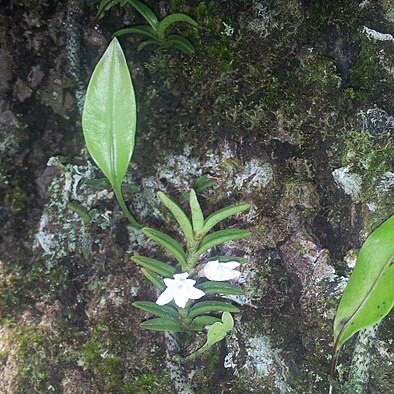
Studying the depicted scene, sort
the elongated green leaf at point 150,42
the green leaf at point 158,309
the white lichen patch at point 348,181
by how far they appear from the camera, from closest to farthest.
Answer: the green leaf at point 158,309 → the white lichen patch at point 348,181 → the elongated green leaf at point 150,42

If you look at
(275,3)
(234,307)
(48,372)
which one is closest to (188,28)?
(275,3)

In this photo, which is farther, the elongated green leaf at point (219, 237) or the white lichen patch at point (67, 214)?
the white lichen patch at point (67, 214)

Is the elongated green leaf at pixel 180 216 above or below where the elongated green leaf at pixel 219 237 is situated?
above

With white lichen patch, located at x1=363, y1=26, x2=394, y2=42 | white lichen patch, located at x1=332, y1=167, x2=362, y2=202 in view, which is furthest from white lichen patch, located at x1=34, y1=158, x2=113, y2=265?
white lichen patch, located at x1=363, y1=26, x2=394, y2=42

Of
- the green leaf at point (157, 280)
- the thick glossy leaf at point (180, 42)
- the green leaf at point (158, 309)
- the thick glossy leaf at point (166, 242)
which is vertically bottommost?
the green leaf at point (158, 309)

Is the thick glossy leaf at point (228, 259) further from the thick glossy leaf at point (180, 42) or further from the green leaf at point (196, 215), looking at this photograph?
the thick glossy leaf at point (180, 42)

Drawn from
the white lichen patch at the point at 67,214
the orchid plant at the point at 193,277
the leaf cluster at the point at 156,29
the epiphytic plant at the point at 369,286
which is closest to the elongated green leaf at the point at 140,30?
the leaf cluster at the point at 156,29

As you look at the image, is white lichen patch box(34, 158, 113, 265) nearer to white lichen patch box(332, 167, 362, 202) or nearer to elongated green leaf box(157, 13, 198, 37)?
elongated green leaf box(157, 13, 198, 37)
